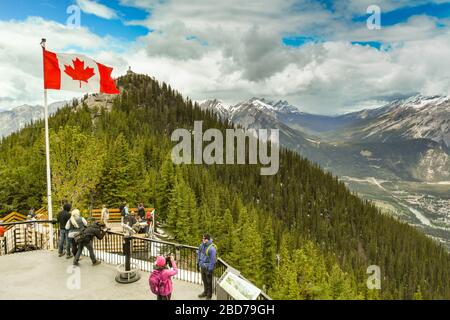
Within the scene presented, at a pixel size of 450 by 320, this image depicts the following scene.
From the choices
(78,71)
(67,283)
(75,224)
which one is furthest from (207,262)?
(78,71)

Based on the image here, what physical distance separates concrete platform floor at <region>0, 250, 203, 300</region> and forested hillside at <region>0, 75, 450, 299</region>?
317 inches

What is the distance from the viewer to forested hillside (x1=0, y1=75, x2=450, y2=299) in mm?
48431

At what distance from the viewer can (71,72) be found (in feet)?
68.1

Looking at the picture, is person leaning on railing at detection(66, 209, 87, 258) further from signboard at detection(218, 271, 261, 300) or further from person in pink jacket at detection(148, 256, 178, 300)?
signboard at detection(218, 271, 261, 300)

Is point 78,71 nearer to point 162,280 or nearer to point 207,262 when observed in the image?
point 207,262

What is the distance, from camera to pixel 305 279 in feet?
202

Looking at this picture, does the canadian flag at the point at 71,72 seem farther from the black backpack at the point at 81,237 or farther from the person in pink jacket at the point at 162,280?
the person in pink jacket at the point at 162,280

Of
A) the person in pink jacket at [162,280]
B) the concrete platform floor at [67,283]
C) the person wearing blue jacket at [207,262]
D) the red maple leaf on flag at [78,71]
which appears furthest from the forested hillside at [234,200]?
the red maple leaf on flag at [78,71]

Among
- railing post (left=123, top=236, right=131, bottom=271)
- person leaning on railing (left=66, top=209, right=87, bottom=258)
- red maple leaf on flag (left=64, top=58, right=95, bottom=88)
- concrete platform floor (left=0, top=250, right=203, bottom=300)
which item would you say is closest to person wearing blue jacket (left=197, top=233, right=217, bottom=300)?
concrete platform floor (left=0, top=250, right=203, bottom=300)

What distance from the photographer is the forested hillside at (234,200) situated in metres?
48.4

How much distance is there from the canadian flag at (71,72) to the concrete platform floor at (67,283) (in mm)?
10363

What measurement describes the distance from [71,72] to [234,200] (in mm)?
77164

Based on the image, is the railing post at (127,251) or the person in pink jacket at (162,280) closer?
the person in pink jacket at (162,280)

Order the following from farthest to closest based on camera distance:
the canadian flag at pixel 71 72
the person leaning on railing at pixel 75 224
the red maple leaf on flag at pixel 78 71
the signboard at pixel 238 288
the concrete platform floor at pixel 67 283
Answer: the red maple leaf on flag at pixel 78 71 → the canadian flag at pixel 71 72 → the person leaning on railing at pixel 75 224 → the concrete platform floor at pixel 67 283 → the signboard at pixel 238 288
